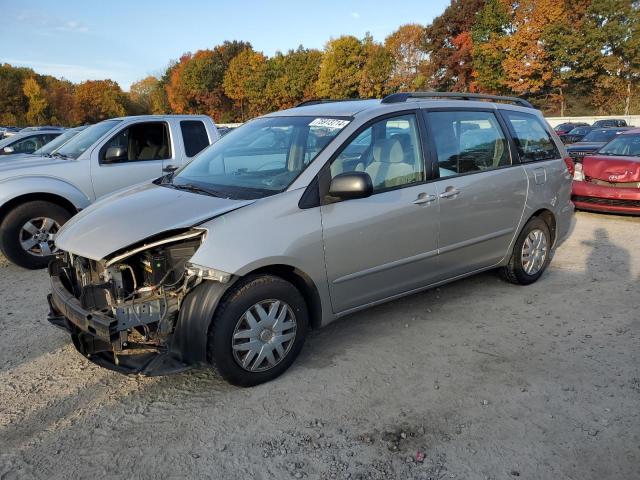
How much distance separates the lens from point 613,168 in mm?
8422

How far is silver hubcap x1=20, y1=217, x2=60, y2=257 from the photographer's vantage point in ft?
20.1

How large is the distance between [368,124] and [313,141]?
1.45 ft

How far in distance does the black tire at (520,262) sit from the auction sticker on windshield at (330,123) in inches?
93.9

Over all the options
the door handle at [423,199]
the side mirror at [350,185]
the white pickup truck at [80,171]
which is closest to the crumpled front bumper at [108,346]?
the side mirror at [350,185]

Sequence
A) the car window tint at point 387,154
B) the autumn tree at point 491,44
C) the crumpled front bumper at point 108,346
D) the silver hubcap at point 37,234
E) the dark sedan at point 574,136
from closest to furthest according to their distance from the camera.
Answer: the crumpled front bumper at point 108,346 → the car window tint at point 387,154 → the silver hubcap at point 37,234 → the dark sedan at point 574,136 → the autumn tree at point 491,44

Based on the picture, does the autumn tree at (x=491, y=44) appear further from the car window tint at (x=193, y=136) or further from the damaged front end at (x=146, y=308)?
the damaged front end at (x=146, y=308)

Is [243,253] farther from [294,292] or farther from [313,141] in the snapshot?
[313,141]

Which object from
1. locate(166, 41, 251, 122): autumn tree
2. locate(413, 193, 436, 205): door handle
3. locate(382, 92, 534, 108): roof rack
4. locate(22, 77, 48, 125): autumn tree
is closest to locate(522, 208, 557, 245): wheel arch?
locate(382, 92, 534, 108): roof rack

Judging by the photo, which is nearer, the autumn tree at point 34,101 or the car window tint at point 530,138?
the car window tint at point 530,138

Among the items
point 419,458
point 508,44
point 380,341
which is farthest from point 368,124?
point 508,44

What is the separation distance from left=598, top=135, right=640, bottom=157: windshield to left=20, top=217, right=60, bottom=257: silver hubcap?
929 cm

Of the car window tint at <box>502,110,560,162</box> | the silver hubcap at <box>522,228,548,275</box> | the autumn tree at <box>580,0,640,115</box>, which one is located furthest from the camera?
the autumn tree at <box>580,0,640,115</box>

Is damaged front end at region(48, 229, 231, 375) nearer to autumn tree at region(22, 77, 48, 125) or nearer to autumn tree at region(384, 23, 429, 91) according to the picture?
autumn tree at region(384, 23, 429, 91)

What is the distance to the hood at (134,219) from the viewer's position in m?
3.09
